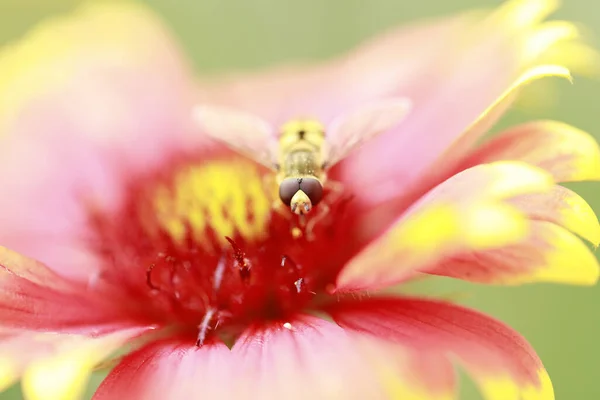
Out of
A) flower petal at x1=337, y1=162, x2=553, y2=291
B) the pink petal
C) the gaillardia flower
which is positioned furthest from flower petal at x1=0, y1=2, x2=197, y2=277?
flower petal at x1=337, y1=162, x2=553, y2=291

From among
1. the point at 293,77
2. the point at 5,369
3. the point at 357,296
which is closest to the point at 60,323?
the point at 5,369

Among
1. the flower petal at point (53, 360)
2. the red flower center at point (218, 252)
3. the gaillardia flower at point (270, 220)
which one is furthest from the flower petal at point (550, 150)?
the flower petal at point (53, 360)

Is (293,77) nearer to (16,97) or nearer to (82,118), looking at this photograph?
(82,118)

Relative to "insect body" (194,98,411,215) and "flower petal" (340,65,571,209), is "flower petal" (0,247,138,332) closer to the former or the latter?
"insect body" (194,98,411,215)

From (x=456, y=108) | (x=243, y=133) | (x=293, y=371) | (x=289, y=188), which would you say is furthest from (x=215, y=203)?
(x=293, y=371)

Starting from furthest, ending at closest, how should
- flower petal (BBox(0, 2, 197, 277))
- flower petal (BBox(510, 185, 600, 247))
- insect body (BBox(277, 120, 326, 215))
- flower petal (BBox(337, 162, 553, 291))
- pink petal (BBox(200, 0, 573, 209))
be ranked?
flower petal (BBox(0, 2, 197, 277)), pink petal (BBox(200, 0, 573, 209)), insect body (BBox(277, 120, 326, 215)), flower petal (BBox(510, 185, 600, 247)), flower petal (BBox(337, 162, 553, 291))

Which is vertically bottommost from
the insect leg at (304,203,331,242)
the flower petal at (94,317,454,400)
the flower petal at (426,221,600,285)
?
the flower petal at (94,317,454,400)

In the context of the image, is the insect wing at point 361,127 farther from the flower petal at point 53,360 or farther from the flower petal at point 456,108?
the flower petal at point 53,360
